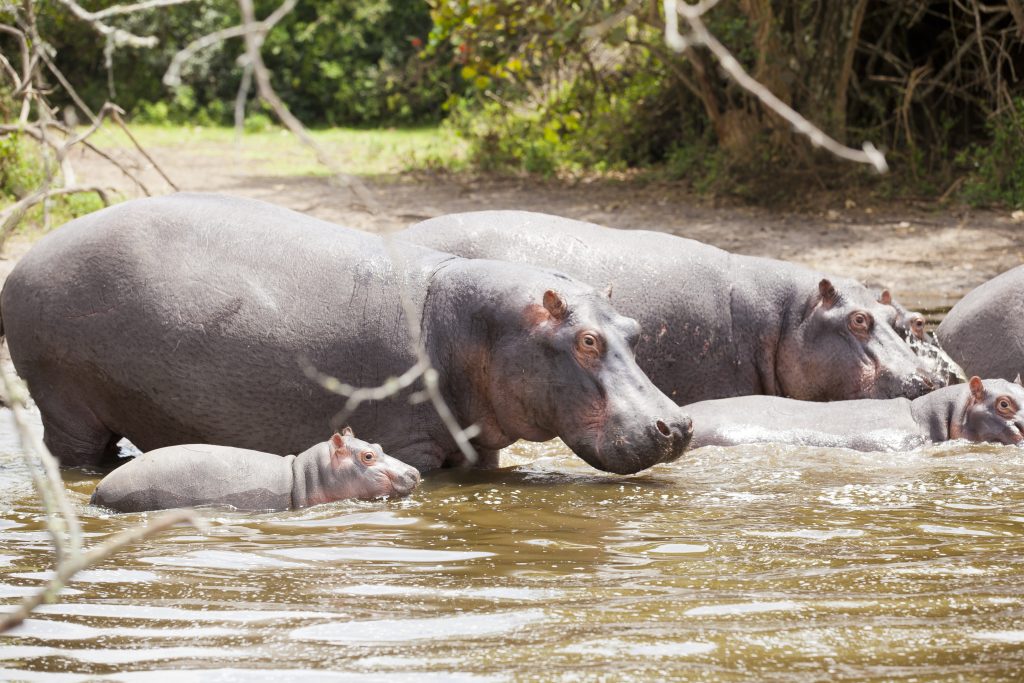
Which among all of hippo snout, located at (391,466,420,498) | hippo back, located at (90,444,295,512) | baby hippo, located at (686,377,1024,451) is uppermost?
hippo back, located at (90,444,295,512)

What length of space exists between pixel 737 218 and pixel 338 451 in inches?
305

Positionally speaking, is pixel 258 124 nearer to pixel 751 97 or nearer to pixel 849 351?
pixel 751 97

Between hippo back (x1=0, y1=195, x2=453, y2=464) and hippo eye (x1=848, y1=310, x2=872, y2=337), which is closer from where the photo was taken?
hippo back (x1=0, y1=195, x2=453, y2=464)

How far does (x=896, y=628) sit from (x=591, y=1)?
29.4 feet

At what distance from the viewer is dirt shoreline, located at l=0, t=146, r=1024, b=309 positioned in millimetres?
10789

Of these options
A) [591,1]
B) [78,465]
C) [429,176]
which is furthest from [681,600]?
[429,176]

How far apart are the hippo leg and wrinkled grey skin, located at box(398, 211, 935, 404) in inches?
66.8

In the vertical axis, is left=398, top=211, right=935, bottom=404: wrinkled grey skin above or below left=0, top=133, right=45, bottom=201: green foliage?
below

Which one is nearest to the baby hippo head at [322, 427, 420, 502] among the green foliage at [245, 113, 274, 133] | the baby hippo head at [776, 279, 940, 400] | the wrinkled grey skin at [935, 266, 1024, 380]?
the baby hippo head at [776, 279, 940, 400]

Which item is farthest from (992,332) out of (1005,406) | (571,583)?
(571,583)

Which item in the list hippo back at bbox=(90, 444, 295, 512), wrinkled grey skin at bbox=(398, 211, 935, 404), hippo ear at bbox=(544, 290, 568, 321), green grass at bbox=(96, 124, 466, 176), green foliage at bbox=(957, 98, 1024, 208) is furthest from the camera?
green grass at bbox=(96, 124, 466, 176)

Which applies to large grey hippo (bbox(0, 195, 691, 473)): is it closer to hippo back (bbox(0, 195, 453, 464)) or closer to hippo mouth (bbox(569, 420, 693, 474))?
hippo back (bbox(0, 195, 453, 464))

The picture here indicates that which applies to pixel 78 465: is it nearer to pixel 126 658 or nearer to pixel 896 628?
pixel 126 658

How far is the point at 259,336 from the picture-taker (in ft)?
19.1
